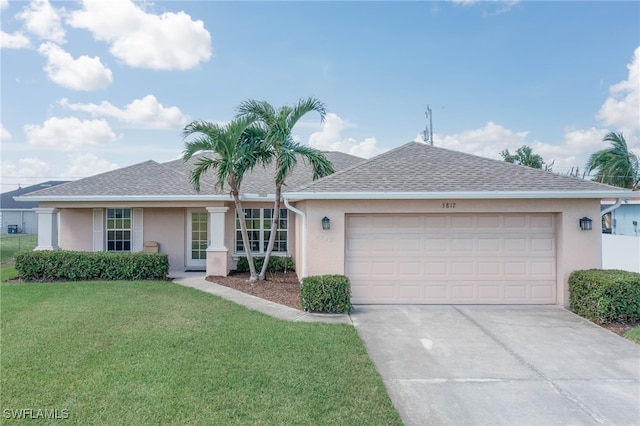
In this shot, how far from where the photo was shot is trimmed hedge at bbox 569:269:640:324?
729 cm

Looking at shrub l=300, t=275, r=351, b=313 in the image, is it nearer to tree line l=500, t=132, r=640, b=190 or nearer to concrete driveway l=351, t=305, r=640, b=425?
concrete driveway l=351, t=305, r=640, b=425

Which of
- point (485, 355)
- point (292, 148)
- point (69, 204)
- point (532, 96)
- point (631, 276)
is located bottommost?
point (485, 355)

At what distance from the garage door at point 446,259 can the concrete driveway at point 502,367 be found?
0.70m

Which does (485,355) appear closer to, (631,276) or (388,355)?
(388,355)

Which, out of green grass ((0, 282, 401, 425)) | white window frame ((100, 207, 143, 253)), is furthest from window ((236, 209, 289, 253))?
green grass ((0, 282, 401, 425))

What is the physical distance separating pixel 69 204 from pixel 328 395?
1294 cm

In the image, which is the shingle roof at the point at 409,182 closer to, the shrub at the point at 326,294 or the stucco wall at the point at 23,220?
the shrub at the point at 326,294

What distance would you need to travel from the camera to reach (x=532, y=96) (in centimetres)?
1906

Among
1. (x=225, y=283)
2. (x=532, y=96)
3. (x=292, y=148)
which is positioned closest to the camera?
(x=292, y=148)

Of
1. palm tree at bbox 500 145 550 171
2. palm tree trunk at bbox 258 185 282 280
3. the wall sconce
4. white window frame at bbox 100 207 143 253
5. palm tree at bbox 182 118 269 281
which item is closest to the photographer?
the wall sconce

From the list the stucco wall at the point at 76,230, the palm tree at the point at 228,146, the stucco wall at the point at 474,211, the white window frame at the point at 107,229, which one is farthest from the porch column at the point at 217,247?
the stucco wall at the point at 76,230

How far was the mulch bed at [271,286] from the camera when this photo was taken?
9344 mm

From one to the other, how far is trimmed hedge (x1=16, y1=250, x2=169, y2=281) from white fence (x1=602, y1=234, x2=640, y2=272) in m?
15.2

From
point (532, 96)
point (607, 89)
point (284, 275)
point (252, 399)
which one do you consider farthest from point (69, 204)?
point (607, 89)
